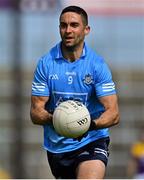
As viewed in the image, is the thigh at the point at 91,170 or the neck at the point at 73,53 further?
the neck at the point at 73,53

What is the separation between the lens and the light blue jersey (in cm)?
913

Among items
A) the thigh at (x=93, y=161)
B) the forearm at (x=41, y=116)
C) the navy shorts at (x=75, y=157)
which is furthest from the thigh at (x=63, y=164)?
the forearm at (x=41, y=116)

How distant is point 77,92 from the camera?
360 inches

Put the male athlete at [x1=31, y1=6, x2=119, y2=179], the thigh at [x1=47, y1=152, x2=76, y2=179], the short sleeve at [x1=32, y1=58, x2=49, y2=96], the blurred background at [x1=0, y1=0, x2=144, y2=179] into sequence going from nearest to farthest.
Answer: the male athlete at [x1=31, y1=6, x2=119, y2=179]
the short sleeve at [x1=32, y1=58, x2=49, y2=96]
the thigh at [x1=47, y1=152, x2=76, y2=179]
the blurred background at [x1=0, y1=0, x2=144, y2=179]

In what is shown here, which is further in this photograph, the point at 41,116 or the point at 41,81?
the point at 41,81

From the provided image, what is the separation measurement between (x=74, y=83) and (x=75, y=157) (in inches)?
27.8

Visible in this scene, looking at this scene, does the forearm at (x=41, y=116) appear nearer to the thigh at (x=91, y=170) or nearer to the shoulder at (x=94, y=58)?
the thigh at (x=91, y=170)

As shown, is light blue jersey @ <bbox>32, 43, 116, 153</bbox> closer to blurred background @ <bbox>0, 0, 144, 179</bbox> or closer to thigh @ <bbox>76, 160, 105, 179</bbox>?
thigh @ <bbox>76, 160, 105, 179</bbox>

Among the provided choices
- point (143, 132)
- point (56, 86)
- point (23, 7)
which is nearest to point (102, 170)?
point (56, 86)

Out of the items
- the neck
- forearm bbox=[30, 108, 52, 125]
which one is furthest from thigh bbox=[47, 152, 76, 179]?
the neck

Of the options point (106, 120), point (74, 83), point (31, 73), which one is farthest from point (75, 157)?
point (31, 73)

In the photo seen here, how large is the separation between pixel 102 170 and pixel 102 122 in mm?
445

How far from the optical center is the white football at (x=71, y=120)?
887cm

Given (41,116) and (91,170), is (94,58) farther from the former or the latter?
(91,170)
